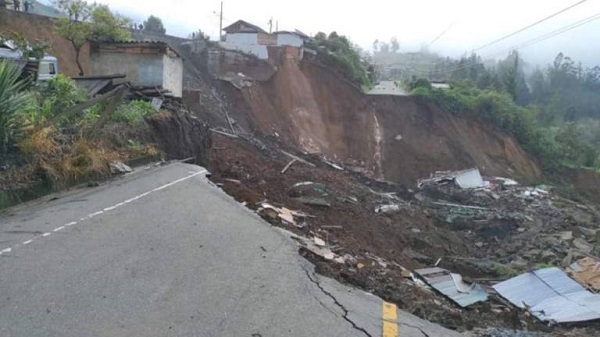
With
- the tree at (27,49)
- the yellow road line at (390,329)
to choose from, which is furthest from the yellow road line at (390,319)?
the tree at (27,49)

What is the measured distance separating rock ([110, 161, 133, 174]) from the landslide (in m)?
19.8

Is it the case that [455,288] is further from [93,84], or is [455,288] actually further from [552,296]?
[93,84]

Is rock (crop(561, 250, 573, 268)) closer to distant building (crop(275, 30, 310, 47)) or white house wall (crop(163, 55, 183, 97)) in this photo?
white house wall (crop(163, 55, 183, 97))

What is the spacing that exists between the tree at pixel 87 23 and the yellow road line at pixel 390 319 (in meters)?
22.0

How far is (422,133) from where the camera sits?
3956cm

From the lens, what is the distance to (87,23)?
25.0 m

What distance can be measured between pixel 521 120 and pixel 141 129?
3646cm

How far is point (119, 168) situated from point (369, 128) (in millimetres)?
28386

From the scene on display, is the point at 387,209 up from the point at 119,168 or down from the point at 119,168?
down

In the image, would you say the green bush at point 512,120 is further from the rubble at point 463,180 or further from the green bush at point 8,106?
the green bush at point 8,106

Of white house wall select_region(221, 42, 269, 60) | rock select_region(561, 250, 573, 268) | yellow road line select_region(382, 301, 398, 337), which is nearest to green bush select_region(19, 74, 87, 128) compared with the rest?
yellow road line select_region(382, 301, 398, 337)

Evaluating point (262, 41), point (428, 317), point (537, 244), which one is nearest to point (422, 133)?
point (262, 41)

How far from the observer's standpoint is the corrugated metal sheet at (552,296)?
348 inches

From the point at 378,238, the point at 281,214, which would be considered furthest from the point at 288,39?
the point at 281,214
